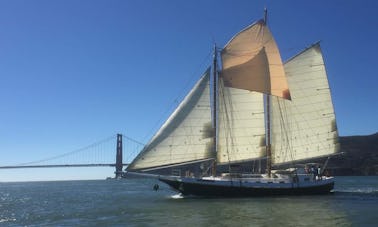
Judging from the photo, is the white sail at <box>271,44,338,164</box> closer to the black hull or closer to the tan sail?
the tan sail

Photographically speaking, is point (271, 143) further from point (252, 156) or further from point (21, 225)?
point (21, 225)

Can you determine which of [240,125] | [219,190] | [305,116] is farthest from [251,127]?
[219,190]

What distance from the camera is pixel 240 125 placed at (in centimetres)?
5397

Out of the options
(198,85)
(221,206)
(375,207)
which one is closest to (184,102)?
(198,85)

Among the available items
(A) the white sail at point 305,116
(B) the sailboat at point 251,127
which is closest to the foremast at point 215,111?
(B) the sailboat at point 251,127

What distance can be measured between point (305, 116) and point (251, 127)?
6.26 metres

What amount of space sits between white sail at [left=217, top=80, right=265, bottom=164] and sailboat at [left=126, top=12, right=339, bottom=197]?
100mm

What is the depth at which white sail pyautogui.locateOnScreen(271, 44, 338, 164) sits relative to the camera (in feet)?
183

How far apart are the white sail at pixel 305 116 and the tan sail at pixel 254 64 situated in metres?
3.37

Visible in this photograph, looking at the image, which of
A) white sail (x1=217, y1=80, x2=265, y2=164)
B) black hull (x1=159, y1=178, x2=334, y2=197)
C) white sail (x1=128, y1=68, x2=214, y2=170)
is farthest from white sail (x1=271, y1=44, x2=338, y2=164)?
white sail (x1=128, y1=68, x2=214, y2=170)

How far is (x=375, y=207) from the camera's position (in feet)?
131

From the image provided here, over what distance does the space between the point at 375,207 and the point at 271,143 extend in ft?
58.0

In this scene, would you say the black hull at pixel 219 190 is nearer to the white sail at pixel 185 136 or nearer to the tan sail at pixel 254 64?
the white sail at pixel 185 136

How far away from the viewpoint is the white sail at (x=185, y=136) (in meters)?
46.2
